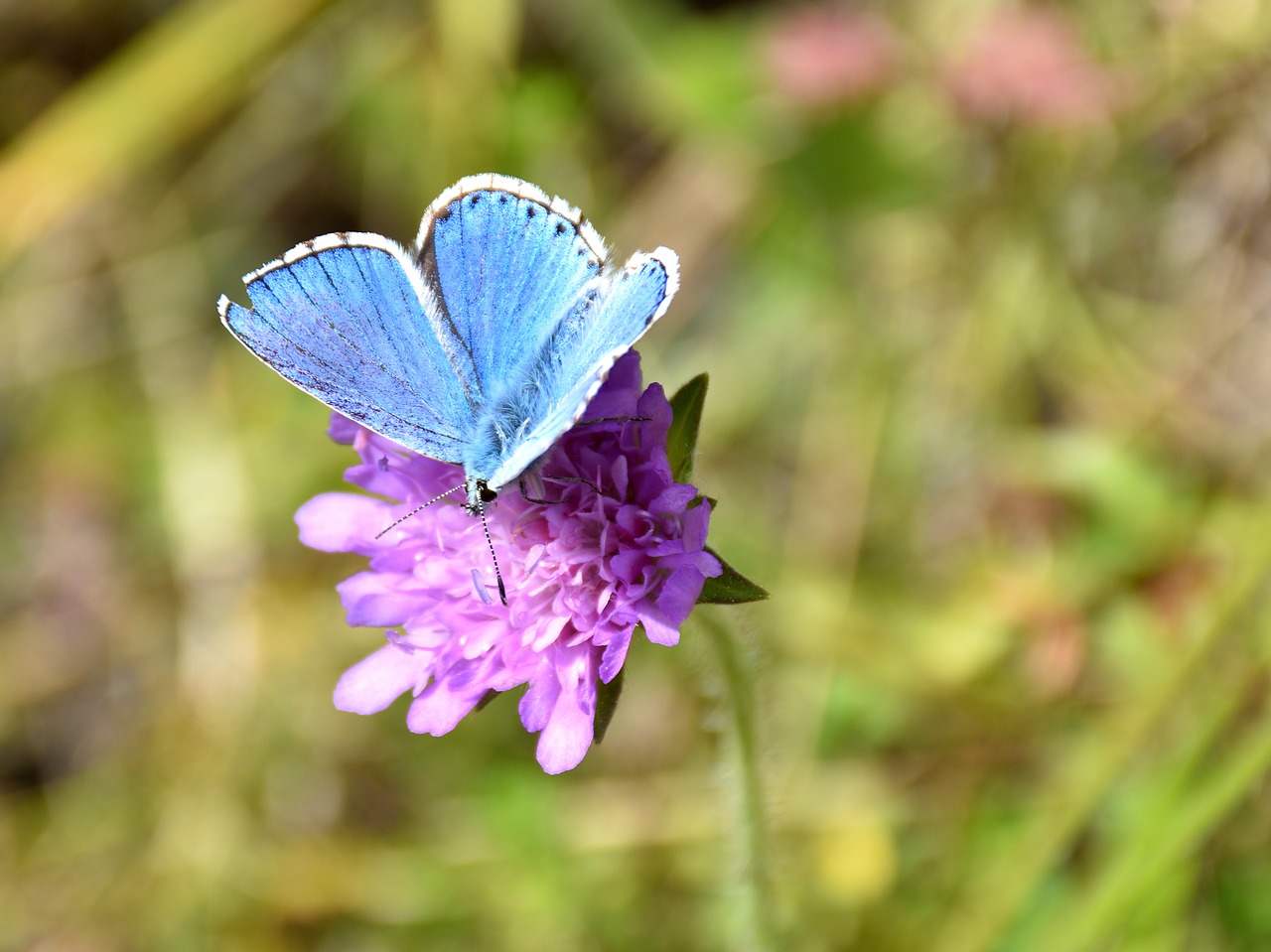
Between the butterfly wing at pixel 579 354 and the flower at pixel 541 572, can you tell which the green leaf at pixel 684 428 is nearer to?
the flower at pixel 541 572

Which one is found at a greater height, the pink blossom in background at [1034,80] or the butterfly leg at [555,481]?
the pink blossom in background at [1034,80]

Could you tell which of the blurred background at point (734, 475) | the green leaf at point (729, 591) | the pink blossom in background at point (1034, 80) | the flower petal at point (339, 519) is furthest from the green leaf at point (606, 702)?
the pink blossom in background at point (1034, 80)

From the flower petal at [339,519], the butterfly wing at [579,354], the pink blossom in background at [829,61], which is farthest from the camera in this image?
the pink blossom in background at [829,61]

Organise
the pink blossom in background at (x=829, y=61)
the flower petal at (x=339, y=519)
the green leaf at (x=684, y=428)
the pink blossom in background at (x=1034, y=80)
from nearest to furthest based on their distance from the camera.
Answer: the green leaf at (x=684, y=428) → the flower petal at (x=339, y=519) → the pink blossom in background at (x=1034, y=80) → the pink blossom in background at (x=829, y=61)

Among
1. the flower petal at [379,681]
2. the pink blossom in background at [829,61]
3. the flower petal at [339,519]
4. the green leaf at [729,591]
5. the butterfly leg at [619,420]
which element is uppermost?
the pink blossom in background at [829,61]

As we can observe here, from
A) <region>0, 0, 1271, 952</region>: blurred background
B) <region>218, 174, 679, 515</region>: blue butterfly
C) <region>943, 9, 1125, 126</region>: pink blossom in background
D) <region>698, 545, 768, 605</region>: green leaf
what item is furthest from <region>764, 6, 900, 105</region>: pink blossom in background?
<region>698, 545, 768, 605</region>: green leaf

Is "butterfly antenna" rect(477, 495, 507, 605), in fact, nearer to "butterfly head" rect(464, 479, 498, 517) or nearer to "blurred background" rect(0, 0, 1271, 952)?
"butterfly head" rect(464, 479, 498, 517)

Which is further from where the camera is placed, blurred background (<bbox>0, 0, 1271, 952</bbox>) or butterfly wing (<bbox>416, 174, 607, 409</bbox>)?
blurred background (<bbox>0, 0, 1271, 952</bbox>)
